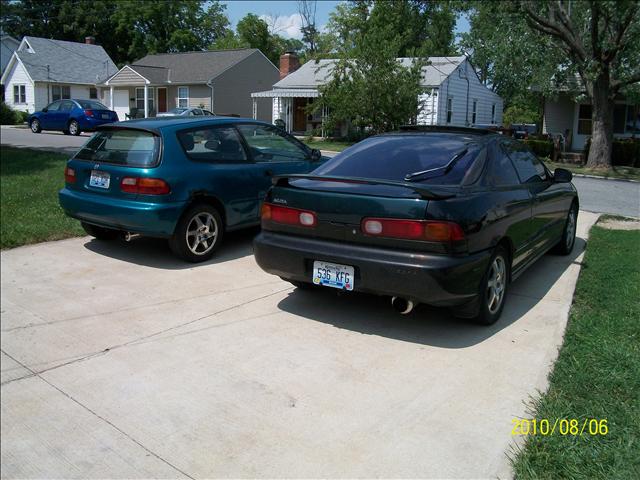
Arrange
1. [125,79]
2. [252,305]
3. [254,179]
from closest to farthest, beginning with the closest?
[252,305], [254,179], [125,79]

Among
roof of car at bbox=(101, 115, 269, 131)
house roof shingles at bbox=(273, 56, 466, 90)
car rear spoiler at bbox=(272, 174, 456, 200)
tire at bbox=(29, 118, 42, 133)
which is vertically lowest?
car rear spoiler at bbox=(272, 174, 456, 200)

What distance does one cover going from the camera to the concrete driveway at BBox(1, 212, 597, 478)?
310 cm

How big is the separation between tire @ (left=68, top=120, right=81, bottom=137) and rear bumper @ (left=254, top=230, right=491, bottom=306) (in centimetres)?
2421

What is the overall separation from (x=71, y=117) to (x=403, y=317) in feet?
81.5

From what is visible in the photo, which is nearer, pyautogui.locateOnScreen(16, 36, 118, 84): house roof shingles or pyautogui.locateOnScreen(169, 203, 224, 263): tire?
pyautogui.locateOnScreen(169, 203, 224, 263): tire

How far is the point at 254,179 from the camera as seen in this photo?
7.11m

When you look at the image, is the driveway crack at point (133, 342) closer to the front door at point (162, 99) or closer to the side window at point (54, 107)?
the side window at point (54, 107)

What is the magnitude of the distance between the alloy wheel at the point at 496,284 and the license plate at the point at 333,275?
111 cm

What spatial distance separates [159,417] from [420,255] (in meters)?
2.08

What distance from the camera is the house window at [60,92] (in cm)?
4300

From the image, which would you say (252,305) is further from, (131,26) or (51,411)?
(131,26)

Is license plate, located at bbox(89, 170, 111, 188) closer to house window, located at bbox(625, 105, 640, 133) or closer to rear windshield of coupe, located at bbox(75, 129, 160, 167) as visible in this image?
rear windshield of coupe, located at bbox(75, 129, 160, 167)

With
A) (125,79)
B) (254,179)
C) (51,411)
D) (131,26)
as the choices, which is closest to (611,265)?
(254,179)
